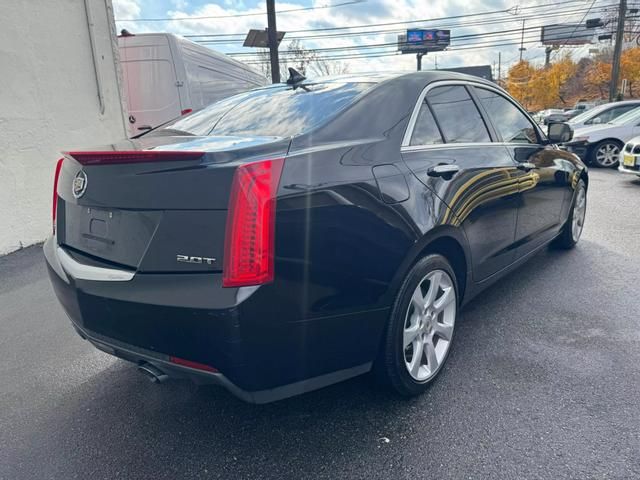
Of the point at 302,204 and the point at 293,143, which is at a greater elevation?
the point at 293,143

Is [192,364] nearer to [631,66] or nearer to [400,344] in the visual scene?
[400,344]

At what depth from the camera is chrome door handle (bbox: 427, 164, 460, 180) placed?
7.76 feet

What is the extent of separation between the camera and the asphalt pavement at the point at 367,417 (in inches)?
76.1

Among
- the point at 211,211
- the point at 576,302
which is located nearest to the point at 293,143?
the point at 211,211

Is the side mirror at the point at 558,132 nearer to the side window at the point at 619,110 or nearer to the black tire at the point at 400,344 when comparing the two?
the black tire at the point at 400,344

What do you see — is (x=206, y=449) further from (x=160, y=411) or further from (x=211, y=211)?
(x=211, y=211)

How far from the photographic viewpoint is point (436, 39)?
57.7 meters

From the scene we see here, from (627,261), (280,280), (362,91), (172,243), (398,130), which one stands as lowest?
(627,261)

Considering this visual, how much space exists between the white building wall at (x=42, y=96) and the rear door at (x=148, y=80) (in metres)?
0.72

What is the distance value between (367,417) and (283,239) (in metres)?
1.08

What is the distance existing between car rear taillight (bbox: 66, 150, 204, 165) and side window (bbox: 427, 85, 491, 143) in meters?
1.51

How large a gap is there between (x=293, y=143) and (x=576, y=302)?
2756 millimetres

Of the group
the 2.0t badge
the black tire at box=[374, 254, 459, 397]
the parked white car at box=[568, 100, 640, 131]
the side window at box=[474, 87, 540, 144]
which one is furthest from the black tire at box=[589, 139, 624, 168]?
the 2.0t badge

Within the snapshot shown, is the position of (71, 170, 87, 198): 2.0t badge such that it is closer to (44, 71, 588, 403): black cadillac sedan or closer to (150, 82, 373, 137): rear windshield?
(44, 71, 588, 403): black cadillac sedan
